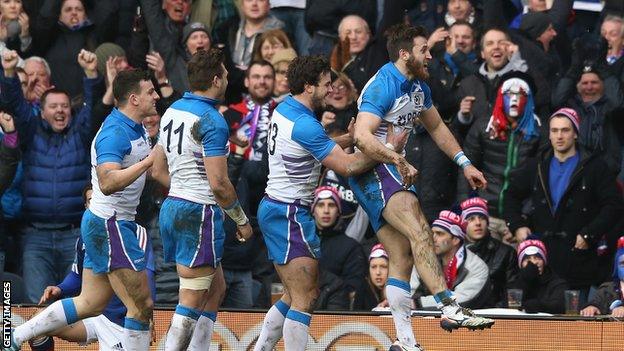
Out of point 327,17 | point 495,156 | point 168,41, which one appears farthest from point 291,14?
point 495,156

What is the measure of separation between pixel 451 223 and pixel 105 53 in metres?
4.86

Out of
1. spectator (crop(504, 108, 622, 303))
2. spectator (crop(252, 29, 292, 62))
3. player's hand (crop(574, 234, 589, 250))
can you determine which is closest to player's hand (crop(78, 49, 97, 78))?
spectator (crop(252, 29, 292, 62))

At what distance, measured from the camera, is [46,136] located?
19844 millimetres

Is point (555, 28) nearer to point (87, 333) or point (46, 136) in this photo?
point (46, 136)

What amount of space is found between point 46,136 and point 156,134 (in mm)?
1255

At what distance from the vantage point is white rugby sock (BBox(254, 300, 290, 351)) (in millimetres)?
15797

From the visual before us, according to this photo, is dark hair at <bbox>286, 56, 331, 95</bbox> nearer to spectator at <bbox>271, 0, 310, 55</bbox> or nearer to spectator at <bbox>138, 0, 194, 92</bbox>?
spectator at <bbox>138, 0, 194, 92</bbox>

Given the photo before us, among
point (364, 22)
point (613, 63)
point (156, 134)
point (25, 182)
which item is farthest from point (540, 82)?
point (25, 182)

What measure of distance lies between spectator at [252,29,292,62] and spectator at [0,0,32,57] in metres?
2.69

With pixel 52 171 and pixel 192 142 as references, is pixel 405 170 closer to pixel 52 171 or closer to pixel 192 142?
pixel 192 142

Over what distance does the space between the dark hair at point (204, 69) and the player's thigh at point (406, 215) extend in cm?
184

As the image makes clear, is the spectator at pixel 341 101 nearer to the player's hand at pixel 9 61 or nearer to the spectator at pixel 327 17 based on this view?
the spectator at pixel 327 17

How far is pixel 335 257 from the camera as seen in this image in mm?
18844

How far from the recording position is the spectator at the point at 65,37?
21266 millimetres
